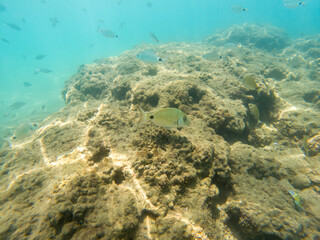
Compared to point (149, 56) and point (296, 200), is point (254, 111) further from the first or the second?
point (149, 56)

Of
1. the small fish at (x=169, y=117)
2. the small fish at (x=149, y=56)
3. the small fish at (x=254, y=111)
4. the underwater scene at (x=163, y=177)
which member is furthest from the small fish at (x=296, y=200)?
the small fish at (x=149, y=56)

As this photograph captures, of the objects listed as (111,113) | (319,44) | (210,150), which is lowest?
(210,150)

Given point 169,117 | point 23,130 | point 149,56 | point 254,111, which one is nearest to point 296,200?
point 254,111

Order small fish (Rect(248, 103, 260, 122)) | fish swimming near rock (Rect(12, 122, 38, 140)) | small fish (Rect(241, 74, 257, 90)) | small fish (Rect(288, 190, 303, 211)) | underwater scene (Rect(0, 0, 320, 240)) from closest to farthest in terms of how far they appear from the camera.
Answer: underwater scene (Rect(0, 0, 320, 240))
small fish (Rect(288, 190, 303, 211))
small fish (Rect(248, 103, 260, 122))
small fish (Rect(241, 74, 257, 90))
fish swimming near rock (Rect(12, 122, 38, 140))

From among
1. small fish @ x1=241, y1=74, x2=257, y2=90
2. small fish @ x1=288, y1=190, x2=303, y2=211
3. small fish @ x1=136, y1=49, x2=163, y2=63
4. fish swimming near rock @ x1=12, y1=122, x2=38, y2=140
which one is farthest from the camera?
fish swimming near rock @ x1=12, y1=122, x2=38, y2=140

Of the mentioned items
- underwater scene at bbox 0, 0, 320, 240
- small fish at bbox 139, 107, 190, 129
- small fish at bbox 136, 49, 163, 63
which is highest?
small fish at bbox 136, 49, 163, 63

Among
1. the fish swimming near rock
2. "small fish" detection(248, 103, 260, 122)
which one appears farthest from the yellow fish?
the fish swimming near rock

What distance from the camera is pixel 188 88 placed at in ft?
12.5

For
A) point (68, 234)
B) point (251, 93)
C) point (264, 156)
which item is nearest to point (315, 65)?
point (251, 93)

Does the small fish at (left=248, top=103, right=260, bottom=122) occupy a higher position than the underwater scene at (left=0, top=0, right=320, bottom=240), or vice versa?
the small fish at (left=248, top=103, right=260, bottom=122)

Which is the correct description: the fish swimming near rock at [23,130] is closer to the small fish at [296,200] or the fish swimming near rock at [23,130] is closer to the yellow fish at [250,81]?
the yellow fish at [250,81]

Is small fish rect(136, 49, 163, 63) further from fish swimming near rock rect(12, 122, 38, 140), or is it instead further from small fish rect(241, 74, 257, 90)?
fish swimming near rock rect(12, 122, 38, 140)

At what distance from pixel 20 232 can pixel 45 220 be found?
9.9 inches

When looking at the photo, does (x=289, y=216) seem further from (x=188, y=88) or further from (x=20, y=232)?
(x=20, y=232)
